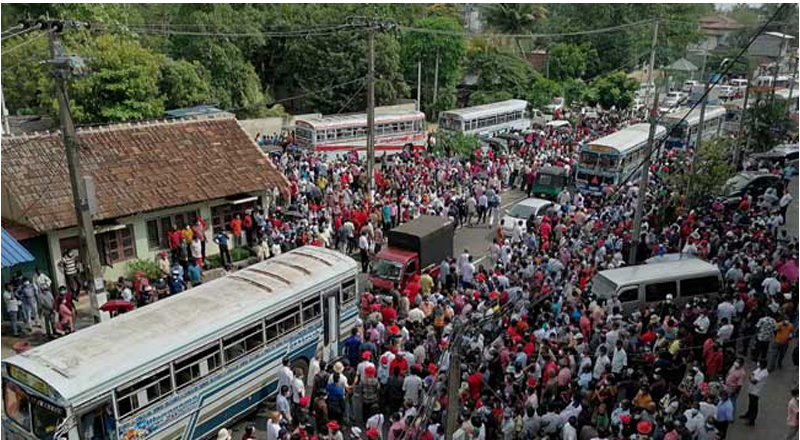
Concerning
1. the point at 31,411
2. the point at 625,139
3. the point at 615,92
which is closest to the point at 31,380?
the point at 31,411

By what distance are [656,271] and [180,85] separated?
29.8 metres

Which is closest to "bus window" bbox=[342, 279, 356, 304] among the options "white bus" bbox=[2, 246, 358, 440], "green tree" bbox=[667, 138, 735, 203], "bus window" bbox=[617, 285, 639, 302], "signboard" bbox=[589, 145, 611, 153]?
"white bus" bbox=[2, 246, 358, 440]

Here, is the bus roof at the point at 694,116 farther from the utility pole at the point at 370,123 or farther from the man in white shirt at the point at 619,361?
the man in white shirt at the point at 619,361

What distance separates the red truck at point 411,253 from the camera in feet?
57.3

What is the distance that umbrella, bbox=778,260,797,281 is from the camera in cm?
1555

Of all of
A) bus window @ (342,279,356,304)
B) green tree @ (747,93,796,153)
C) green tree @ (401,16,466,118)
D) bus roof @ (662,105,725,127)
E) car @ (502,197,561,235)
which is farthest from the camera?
green tree @ (401,16,466,118)

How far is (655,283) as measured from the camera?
15258 millimetres

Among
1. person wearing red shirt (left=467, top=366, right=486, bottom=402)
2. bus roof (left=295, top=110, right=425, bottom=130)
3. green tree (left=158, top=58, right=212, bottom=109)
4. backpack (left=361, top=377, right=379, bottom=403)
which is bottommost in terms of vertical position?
backpack (left=361, top=377, right=379, bottom=403)

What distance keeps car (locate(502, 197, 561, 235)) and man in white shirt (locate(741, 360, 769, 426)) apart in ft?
35.5

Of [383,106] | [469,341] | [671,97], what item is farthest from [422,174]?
[671,97]

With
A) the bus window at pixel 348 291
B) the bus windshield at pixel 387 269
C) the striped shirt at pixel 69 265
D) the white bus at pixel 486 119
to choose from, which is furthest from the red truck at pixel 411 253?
the white bus at pixel 486 119

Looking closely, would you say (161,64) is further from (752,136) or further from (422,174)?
(752,136)

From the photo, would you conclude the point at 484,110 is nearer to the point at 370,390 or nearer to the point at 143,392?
the point at 370,390

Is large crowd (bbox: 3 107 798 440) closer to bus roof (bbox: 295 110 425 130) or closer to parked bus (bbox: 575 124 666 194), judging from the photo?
parked bus (bbox: 575 124 666 194)
